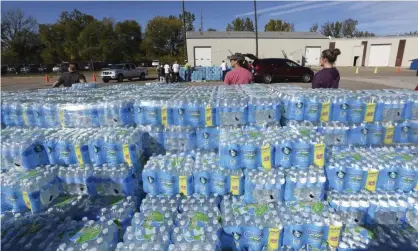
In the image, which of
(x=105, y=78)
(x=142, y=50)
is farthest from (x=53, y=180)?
(x=142, y=50)

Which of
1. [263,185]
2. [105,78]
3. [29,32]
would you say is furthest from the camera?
[29,32]

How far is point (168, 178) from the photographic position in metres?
3.23

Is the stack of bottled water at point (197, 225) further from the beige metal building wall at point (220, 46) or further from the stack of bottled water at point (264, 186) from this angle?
the beige metal building wall at point (220, 46)

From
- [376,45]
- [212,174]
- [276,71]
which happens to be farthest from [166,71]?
[376,45]

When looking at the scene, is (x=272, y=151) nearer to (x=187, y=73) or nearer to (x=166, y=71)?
(x=166, y=71)

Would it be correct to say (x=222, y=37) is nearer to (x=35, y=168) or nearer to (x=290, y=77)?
(x=290, y=77)

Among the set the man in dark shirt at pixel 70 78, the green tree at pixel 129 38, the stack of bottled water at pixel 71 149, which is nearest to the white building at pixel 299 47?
the man in dark shirt at pixel 70 78

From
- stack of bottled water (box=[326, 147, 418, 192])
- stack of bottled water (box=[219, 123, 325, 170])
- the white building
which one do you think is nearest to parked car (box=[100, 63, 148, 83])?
the white building

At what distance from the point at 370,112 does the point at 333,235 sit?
211cm

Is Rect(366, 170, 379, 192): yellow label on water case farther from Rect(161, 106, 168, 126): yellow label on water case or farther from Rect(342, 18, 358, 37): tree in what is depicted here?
Rect(342, 18, 358, 37): tree

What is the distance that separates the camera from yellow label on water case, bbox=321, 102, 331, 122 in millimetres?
3681

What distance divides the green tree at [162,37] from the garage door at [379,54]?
40009mm

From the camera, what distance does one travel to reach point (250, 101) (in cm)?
381

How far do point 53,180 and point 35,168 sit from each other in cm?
42
